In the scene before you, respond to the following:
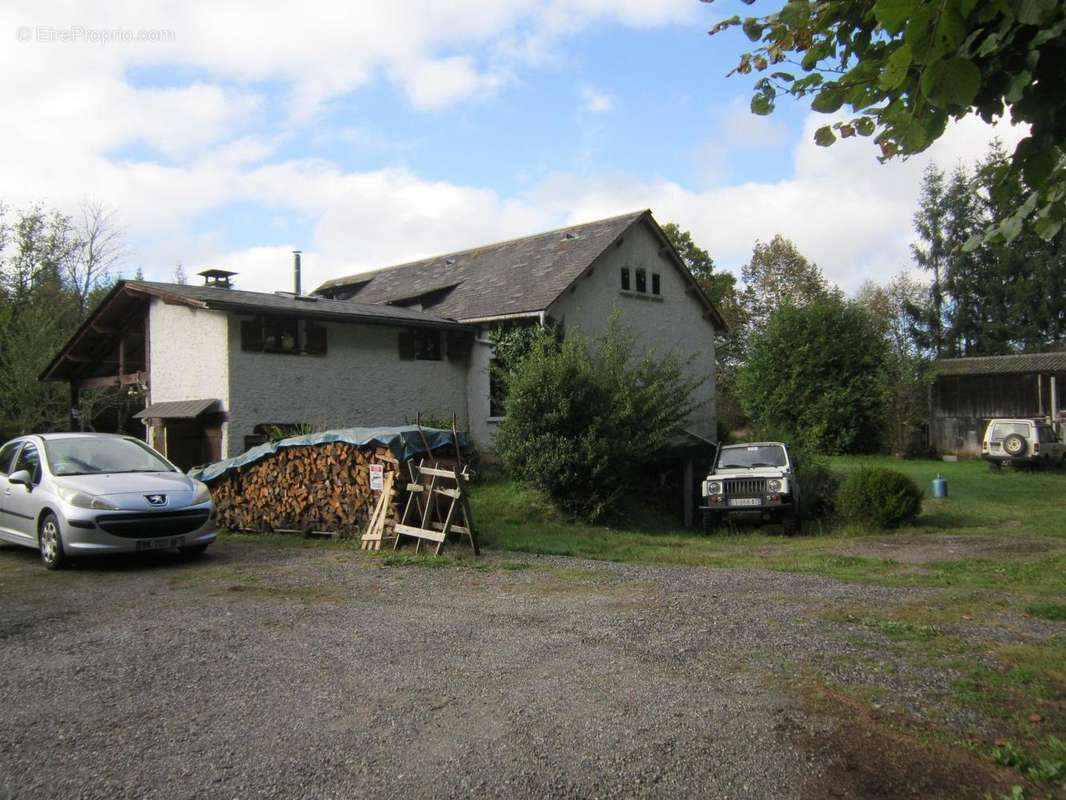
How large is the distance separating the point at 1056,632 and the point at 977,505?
49.1ft

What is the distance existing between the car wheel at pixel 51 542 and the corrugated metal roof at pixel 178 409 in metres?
8.98

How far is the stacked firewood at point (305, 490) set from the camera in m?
12.9

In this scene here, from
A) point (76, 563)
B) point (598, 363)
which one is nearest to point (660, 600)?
point (76, 563)

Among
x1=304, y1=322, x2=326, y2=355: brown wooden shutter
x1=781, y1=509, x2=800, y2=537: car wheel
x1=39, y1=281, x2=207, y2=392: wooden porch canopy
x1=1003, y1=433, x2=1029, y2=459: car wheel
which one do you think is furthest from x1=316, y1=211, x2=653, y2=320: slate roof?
x1=1003, y1=433, x2=1029, y2=459: car wheel

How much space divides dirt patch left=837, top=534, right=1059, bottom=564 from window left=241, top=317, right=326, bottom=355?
1336 cm

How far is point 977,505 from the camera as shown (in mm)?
19969

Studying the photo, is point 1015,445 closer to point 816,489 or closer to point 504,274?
point 816,489

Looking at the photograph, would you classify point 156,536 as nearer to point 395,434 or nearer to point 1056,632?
point 395,434

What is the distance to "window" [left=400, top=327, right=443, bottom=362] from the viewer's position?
23531mm

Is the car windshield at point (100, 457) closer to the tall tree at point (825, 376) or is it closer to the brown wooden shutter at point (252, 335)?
the brown wooden shutter at point (252, 335)

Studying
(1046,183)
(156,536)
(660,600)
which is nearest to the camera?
(1046,183)

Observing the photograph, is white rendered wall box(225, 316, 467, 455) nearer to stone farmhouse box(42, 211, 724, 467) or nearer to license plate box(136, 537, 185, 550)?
stone farmhouse box(42, 211, 724, 467)

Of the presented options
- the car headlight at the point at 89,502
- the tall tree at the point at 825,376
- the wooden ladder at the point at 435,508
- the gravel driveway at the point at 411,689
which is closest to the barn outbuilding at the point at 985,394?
the tall tree at the point at 825,376

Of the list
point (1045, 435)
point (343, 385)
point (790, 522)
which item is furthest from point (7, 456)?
point (1045, 435)
